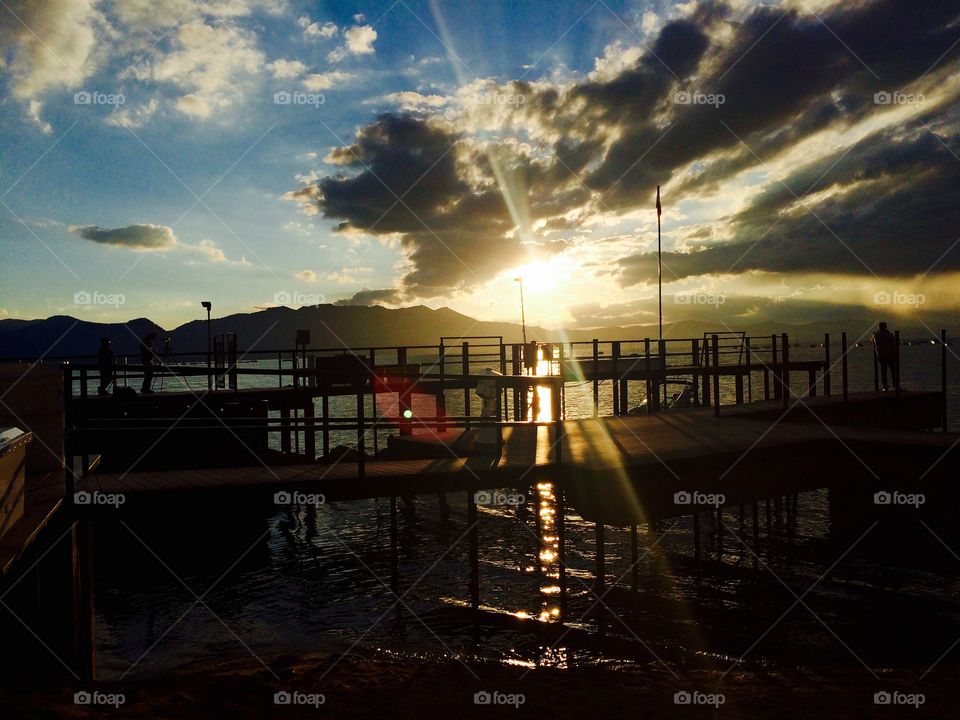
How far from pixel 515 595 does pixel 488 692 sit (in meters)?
9.23

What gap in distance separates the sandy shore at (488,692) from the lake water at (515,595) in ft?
3.62

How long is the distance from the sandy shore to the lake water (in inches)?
43.4

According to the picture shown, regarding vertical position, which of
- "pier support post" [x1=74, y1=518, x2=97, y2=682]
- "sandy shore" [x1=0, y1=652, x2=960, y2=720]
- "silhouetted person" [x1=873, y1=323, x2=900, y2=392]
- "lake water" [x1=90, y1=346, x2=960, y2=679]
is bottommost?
"lake water" [x1=90, y1=346, x2=960, y2=679]

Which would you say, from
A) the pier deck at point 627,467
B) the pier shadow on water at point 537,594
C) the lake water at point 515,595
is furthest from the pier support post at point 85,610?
the lake water at point 515,595

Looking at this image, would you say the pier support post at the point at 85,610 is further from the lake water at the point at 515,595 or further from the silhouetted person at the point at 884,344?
the silhouetted person at the point at 884,344

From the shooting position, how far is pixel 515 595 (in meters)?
17.0

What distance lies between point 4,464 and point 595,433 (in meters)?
11.9

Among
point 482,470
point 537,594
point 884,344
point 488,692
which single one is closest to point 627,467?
point 482,470

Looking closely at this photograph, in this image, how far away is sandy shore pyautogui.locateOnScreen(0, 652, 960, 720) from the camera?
7.19 metres

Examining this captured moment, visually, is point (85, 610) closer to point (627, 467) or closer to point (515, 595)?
point (627, 467)

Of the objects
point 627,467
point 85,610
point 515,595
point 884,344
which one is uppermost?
point 884,344

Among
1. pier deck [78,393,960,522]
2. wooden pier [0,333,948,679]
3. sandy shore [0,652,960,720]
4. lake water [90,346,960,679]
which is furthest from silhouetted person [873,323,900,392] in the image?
sandy shore [0,652,960,720]

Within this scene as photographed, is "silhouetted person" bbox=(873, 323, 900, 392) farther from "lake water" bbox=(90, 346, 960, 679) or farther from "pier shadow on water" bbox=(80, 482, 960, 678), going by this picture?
"lake water" bbox=(90, 346, 960, 679)

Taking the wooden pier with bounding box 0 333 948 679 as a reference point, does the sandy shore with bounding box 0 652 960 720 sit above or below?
below
